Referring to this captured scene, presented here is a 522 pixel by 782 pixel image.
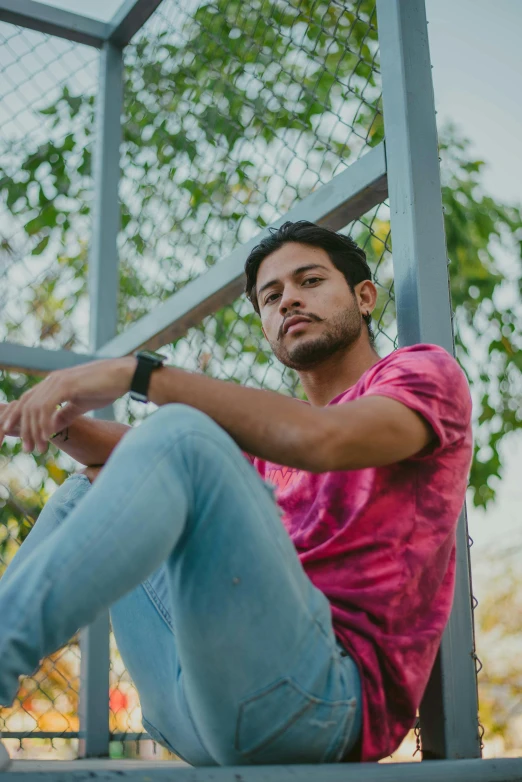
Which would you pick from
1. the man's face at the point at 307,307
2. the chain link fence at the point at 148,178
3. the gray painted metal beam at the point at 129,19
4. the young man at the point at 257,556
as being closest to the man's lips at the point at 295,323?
the man's face at the point at 307,307

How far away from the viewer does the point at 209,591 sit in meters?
1.14

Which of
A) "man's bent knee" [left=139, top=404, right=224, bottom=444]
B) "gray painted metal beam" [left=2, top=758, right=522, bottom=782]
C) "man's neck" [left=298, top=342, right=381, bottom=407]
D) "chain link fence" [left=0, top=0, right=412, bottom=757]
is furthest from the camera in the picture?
"chain link fence" [left=0, top=0, right=412, bottom=757]

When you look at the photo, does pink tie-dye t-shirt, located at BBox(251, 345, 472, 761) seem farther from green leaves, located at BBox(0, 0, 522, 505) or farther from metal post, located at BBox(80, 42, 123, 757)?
metal post, located at BBox(80, 42, 123, 757)

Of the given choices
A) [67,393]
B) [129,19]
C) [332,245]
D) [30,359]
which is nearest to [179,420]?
[67,393]

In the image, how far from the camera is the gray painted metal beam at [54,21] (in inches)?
112

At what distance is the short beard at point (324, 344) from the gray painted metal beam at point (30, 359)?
3.45ft

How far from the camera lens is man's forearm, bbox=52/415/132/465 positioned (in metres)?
1.70

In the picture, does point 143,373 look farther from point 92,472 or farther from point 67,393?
point 92,472

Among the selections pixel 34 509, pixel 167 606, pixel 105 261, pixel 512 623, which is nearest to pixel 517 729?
pixel 512 623

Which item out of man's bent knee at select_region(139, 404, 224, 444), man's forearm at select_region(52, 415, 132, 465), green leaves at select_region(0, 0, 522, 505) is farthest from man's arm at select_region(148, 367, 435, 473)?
green leaves at select_region(0, 0, 522, 505)

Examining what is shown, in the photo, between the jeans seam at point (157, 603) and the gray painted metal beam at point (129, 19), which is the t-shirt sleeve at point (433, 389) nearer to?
the jeans seam at point (157, 603)

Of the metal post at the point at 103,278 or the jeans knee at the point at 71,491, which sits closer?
the jeans knee at the point at 71,491

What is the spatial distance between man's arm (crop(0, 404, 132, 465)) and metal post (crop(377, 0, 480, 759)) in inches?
25.3

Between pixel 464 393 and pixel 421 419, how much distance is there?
130 millimetres
